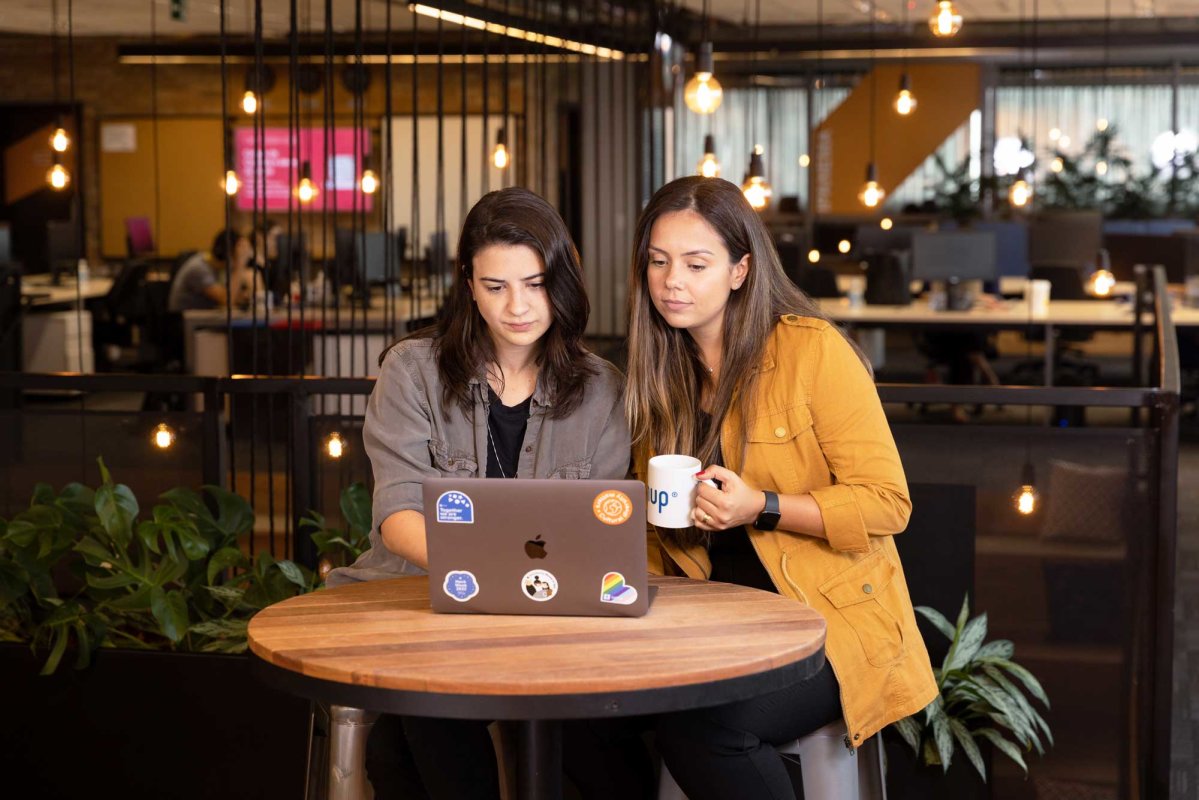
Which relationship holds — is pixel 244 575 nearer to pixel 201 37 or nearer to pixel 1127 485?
pixel 1127 485

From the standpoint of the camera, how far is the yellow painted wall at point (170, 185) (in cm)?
1415

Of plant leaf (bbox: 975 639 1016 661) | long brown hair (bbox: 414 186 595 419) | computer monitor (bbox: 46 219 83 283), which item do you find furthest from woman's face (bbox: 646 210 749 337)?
computer monitor (bbox: 46 219 83 283)

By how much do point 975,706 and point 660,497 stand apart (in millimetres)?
1241

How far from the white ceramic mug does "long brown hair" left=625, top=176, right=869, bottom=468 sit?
29 cm

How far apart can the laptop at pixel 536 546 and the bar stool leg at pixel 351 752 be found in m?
0.46

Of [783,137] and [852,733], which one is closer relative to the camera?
[852,733]

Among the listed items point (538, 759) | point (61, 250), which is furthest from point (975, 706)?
point (61, 250)

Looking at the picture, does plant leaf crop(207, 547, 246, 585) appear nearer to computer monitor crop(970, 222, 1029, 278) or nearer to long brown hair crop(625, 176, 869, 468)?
long brown hair crop(625, 176, 869, 468)

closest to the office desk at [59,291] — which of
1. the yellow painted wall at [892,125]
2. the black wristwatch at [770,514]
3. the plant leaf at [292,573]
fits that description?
the plant leaf at [292,573]

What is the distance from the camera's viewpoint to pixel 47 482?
138 inches

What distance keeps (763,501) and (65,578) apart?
211cm

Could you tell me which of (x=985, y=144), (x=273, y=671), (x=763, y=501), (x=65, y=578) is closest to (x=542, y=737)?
(x=273, y=671)

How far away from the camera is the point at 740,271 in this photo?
2.33 m

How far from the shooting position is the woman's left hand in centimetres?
205
